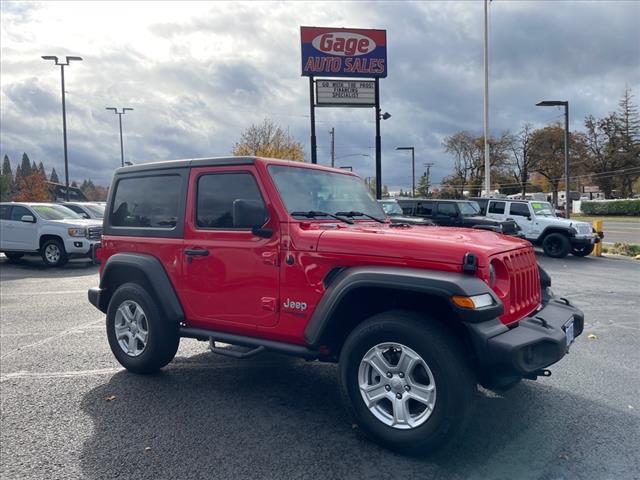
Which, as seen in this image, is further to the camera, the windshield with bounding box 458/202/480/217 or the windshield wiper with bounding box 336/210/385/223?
the windshield with bounding box 458/202/480/217

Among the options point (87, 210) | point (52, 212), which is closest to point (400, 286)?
point (52, 212)

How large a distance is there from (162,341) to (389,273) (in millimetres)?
2412

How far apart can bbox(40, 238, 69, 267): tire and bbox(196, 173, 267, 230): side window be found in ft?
34.3

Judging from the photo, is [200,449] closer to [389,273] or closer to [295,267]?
[295,267]

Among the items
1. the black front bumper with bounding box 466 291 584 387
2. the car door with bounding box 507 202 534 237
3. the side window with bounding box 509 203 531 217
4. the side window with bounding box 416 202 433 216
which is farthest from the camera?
the side window with bounding box 416 202 433 216

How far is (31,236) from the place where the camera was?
13.3 m

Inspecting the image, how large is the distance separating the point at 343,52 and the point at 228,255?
1793 centimetres

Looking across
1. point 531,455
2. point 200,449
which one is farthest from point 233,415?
point 531,455

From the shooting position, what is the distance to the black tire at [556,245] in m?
14.8

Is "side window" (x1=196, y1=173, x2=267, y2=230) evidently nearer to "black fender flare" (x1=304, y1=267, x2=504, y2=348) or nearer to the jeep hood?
the jeep hood

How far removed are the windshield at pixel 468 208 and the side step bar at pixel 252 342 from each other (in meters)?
13.4

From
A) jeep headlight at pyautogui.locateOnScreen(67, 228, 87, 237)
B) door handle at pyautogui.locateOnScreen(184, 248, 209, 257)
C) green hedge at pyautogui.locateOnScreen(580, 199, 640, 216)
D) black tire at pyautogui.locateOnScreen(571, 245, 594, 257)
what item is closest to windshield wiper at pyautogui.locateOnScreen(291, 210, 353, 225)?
door handle at pyautogui.locateOnScreen(184, 248, 209, 257)

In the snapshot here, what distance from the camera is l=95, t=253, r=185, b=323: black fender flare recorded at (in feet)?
14.2

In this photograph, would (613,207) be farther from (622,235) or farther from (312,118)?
(312,118)
